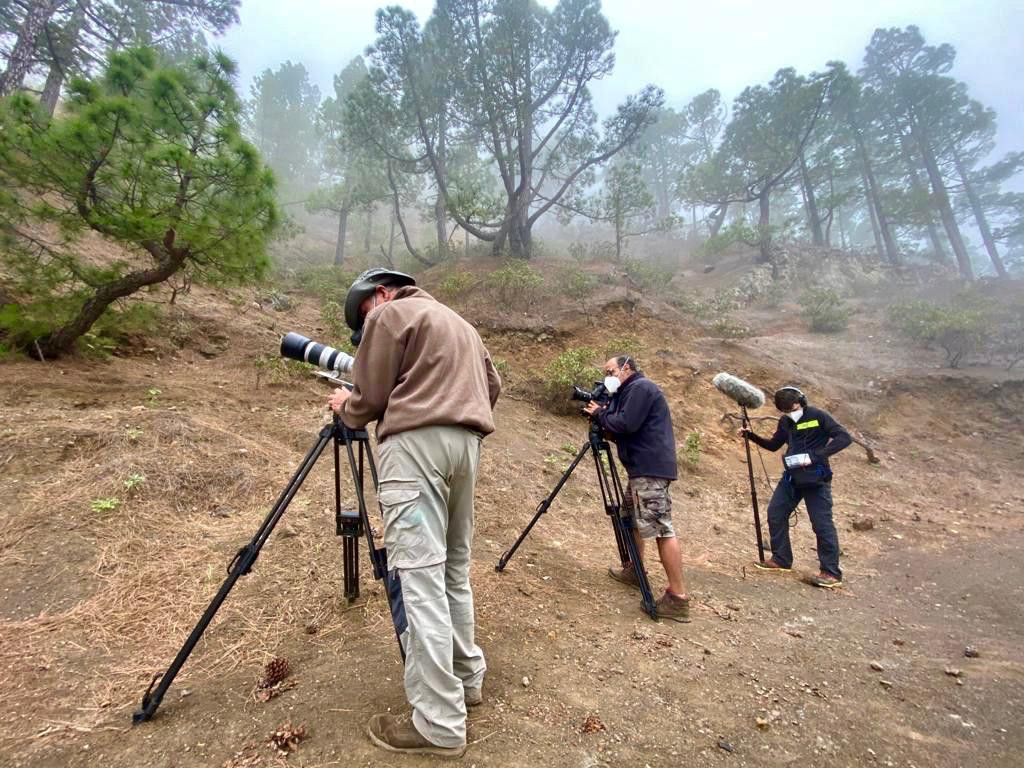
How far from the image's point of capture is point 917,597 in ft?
13.8

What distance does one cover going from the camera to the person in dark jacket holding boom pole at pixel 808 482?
14.4ft

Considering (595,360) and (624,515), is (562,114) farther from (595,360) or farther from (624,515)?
(624,515)

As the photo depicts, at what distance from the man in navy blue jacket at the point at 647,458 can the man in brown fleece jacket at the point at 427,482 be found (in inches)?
65.1

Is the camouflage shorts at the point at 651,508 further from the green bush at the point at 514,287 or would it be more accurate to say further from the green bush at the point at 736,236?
the green bush at the point at 736,236

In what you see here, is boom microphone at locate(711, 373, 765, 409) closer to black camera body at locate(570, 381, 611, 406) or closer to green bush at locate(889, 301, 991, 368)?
black camera body at locate(570, 381, 611, 406)

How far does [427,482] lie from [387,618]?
1401 mm

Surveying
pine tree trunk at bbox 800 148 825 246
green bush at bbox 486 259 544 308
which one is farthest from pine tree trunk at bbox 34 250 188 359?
pine tree trunk at bbox 800 148 825 246

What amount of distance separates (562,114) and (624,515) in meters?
16.1

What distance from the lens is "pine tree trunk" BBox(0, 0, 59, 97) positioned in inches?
312

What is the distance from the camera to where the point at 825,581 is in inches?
168

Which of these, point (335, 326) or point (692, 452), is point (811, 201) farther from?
point (335, 326)

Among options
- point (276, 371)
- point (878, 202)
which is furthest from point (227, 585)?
point (878, 202)

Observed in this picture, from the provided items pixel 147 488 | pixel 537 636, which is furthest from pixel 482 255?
pixel 537 636

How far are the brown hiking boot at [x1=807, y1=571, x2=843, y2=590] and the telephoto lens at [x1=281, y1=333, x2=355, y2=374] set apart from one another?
4496mm
